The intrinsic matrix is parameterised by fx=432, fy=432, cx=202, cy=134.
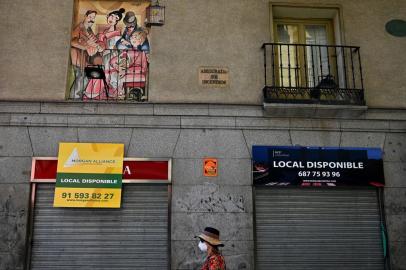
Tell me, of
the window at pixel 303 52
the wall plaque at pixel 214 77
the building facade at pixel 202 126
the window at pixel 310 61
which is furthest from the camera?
the window at pixel 303 52

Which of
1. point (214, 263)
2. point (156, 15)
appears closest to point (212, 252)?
point (214, 263)

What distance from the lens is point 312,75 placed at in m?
9.38

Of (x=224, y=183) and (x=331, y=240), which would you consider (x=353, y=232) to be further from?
(x=224, y=183)

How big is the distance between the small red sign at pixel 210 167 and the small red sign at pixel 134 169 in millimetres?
715

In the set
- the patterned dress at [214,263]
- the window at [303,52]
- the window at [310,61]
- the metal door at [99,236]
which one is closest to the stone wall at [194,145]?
the metal door at [99,236]

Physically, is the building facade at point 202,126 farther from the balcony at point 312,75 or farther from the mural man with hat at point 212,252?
the mural man with hat at point 212,252

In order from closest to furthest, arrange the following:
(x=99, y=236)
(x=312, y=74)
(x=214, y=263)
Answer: (x=214, y=263) < (x=99, y=236) < (x=312, y=74)

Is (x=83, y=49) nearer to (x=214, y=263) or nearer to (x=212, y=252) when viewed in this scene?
(x=212, y=252)

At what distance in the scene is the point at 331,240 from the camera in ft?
27.2

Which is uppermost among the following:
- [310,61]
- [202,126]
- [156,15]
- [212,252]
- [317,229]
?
[156,15]

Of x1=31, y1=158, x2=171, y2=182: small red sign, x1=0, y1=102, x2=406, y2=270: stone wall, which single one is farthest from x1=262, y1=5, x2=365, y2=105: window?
x1=31, y1=158, x2=171, y2=182: small red sign

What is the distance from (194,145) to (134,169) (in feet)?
4.08

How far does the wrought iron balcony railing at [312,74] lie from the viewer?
8797 millimetres

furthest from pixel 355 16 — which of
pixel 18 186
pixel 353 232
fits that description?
pixel 18 186
